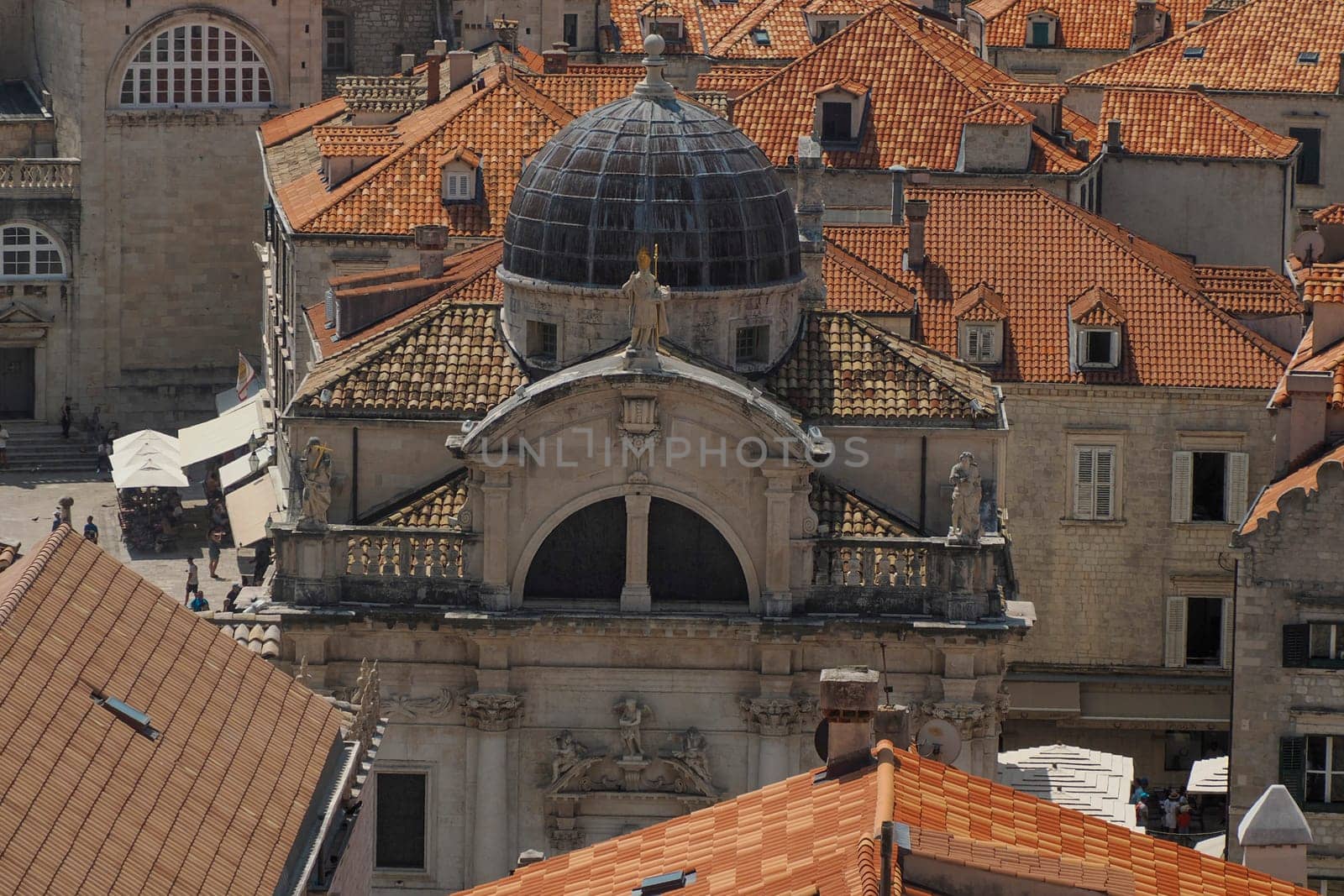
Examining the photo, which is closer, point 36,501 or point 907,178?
point 907,178

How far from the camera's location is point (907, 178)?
4254 inches

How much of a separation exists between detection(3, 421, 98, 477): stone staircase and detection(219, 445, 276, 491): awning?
1102cm

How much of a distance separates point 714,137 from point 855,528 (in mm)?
7546

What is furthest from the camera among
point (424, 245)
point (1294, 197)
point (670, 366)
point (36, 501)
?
point (1294, 197)

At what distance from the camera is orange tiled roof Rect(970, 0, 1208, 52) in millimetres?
147750

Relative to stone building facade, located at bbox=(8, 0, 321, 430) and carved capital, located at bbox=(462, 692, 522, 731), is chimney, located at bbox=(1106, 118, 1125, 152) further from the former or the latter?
carved capital, located at bbox=(462, 692, 522, 731)

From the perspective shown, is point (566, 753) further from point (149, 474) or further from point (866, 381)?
point (149, 474)

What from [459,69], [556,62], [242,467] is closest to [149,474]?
[242,467]

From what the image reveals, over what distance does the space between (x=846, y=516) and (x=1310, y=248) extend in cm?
2610

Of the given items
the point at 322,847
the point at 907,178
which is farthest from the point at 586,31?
the point at 322,847

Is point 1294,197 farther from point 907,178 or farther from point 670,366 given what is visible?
point 670,366

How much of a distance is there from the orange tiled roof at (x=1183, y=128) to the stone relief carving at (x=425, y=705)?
45.2 metres

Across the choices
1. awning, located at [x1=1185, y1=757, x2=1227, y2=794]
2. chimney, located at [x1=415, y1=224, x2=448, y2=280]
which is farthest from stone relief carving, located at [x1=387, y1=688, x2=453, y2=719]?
awning, located at [x1=1185, y1=757, x2=1227, y2=794]

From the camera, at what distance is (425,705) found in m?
74.5
